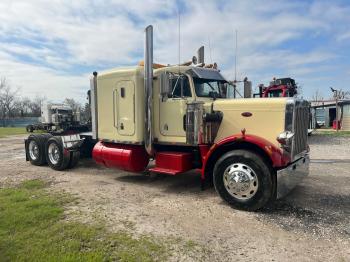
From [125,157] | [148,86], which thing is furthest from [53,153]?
[148,86]

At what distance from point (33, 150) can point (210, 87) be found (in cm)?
662

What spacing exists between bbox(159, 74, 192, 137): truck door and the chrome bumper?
2.22 metres

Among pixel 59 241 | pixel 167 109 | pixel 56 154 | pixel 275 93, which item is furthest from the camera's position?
pixel 275 93

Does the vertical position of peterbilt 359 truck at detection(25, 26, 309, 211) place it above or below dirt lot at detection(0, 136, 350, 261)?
above

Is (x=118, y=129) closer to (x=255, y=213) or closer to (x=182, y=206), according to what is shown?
(x=182, y=206)

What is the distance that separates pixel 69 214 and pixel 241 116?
11.4 ft

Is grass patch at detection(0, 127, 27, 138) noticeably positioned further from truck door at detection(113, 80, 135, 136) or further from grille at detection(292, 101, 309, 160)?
grille at detection(292, 101, 309, 160)

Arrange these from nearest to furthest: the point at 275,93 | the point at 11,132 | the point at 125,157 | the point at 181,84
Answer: the point at 181,84 → the point at 125,157 → the point at 275,93 → the point at 11,132

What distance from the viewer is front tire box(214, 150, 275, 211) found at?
5551mm

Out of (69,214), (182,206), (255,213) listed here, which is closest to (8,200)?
(69,214)

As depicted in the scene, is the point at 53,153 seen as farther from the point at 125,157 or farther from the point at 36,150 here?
the point at 125,157

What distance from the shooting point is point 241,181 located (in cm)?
572

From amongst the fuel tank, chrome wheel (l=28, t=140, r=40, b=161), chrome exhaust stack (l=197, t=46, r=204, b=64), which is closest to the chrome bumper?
the fuel tank

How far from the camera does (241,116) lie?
6.21 metres
